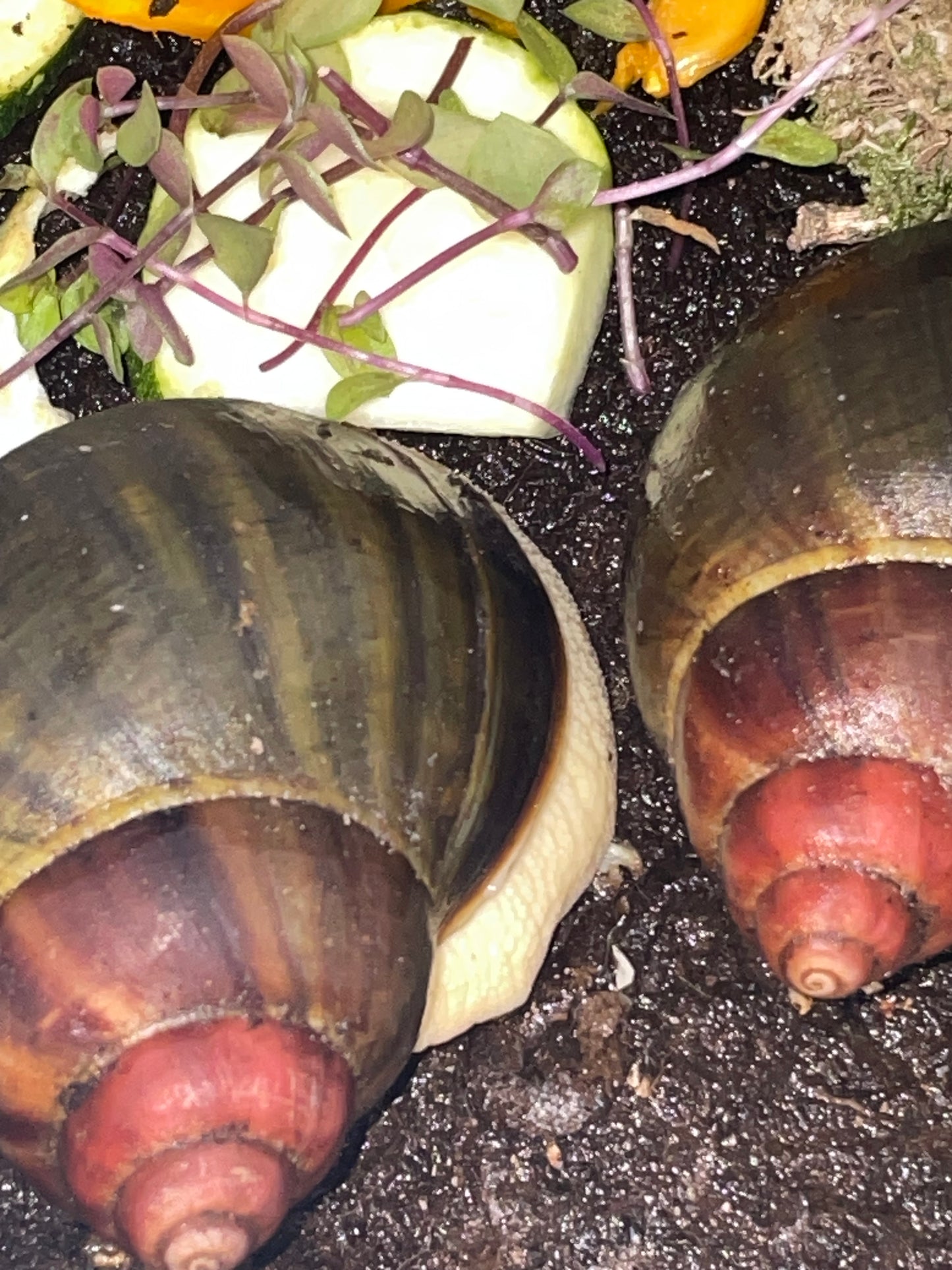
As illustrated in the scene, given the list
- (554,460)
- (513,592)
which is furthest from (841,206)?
(513,592)

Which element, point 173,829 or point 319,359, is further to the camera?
point 319,359

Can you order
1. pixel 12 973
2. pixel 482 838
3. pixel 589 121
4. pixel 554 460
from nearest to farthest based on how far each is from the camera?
1. pixel 12 973
2. pixel 482 838
3. pixel 589 121
4. pixel 554 460

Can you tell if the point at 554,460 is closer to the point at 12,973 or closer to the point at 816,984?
the point at 816,984

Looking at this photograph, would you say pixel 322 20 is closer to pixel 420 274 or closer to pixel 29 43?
pixel 420 274

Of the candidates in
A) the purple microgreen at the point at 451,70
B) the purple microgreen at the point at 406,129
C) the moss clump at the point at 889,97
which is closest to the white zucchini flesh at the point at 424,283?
the purple microgreen at the point at 451,70

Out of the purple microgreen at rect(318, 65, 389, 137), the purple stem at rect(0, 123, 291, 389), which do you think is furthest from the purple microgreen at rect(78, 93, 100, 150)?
the purple microgreen at rect(318, 65, 389, 137)

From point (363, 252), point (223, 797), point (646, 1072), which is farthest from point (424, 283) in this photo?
point (646, 1072)
